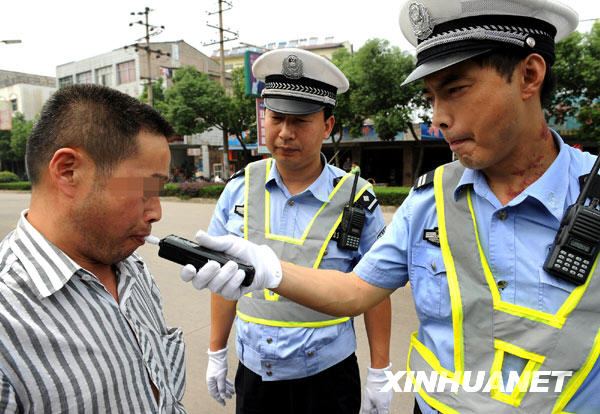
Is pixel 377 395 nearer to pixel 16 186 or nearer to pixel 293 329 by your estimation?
pixel 293 329

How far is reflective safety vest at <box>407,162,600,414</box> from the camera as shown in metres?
1.02

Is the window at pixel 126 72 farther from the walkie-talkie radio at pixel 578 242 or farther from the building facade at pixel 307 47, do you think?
the walkie-talkie radio at pixel 578 242

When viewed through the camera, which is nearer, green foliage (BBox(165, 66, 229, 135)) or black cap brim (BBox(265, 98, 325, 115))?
black cap brim (BBox(265, 98, 325, 115))

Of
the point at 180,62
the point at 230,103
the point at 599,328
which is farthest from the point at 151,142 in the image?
the point at 180,62

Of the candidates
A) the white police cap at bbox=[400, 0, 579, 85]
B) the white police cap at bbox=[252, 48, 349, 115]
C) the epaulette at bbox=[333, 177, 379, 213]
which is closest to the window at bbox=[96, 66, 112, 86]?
the white police cap at bbox=[252, 48, 349, 115]

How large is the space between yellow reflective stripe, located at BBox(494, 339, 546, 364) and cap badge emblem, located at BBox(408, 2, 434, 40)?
94 cm

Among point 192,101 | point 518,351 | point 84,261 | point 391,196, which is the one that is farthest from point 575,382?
point 192,101

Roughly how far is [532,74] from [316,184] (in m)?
1.12

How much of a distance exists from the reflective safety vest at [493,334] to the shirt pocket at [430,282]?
47 millimetres

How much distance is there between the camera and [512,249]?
1160 millimetres

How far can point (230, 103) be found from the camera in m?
20.2

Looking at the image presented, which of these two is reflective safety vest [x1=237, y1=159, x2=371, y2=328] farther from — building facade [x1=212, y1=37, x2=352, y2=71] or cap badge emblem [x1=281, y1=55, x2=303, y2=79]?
building facade [x1=212, y1=37, x2=352, y2=71]

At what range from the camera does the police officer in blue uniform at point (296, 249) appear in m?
1.83

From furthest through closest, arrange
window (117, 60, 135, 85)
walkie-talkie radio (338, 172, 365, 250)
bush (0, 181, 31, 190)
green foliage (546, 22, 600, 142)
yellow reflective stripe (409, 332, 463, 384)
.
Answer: window (117, 60, 135, 85), bush (0, 181, 31, 190), green foliage (546, 22, 600, 142), walkie-talkie radio (338, 172, 365, 250), yellow reflective stripe (409, 332, 463, 384)
